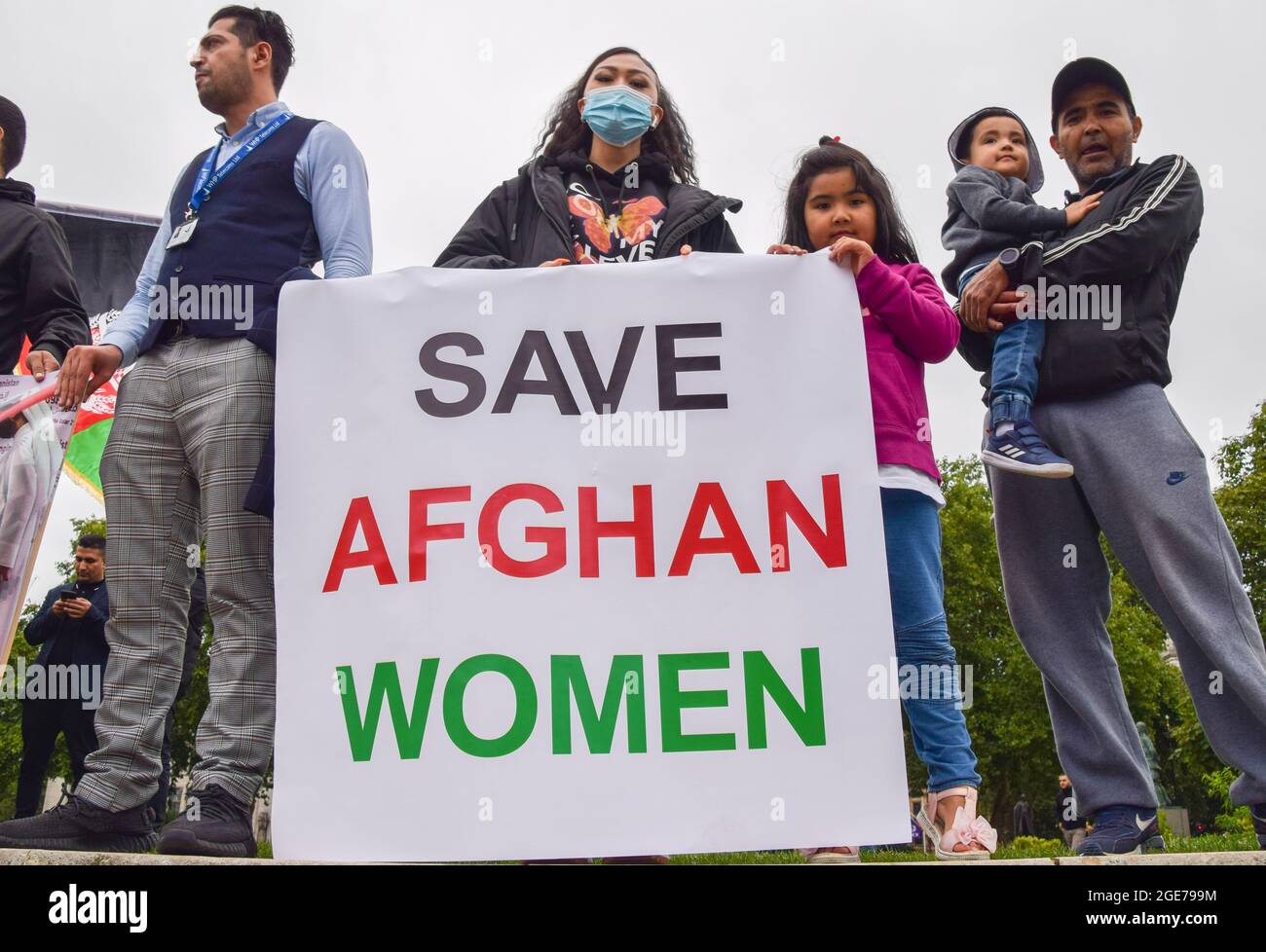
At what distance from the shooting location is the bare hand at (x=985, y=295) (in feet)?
14.0

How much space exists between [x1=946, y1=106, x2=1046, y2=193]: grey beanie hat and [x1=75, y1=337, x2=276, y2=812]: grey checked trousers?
2.65m

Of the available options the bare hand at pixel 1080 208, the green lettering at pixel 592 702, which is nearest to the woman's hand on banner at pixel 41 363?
the green lettering at pixel 592 702

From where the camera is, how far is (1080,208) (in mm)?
4359

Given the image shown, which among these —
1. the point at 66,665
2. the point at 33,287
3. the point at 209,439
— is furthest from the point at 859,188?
the point at 66,665

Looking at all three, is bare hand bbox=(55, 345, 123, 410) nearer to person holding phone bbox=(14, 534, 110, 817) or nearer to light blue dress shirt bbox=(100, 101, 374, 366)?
light blue dress shirt bbox=(100, 101, 374, 366)

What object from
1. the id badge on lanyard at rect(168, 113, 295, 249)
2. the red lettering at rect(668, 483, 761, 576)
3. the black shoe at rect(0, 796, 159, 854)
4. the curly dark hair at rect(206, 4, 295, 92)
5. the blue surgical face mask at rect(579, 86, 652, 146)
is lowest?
the black shoe at rect(0, 796, 159, 854)

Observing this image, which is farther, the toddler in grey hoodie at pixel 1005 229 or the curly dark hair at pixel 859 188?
the curly dark hair at pixel 859 188

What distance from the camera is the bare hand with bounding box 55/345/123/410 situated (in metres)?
4.36

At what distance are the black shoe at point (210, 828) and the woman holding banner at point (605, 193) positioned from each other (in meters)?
1.93

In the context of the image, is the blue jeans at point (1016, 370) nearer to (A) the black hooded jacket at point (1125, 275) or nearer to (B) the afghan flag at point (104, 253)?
(A) the black hooded jacket at point (1125, 275)

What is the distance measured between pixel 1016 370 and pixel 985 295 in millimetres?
300

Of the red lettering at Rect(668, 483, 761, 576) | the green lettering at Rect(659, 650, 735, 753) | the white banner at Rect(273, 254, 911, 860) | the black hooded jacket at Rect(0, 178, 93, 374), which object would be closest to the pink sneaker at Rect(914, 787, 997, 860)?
the white banner at Rect(273, 254, 911, 860)
